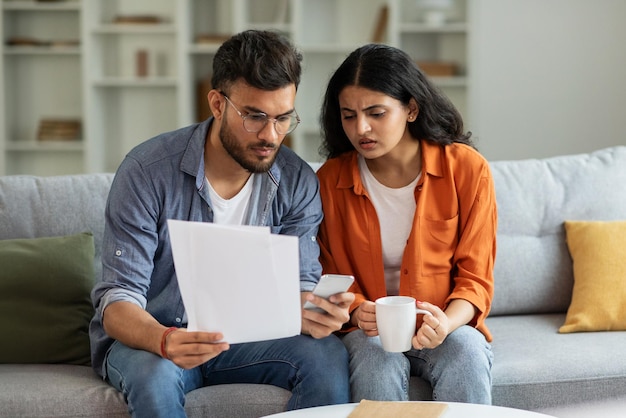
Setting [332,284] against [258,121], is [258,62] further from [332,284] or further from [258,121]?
[332,284]

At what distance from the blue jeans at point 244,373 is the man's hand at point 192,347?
0.09 m

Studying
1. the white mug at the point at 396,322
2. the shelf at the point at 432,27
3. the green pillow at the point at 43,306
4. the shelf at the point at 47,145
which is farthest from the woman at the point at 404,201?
the shelf at the point at 47,145

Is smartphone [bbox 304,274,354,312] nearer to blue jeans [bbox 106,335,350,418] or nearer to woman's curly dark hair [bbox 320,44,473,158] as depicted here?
blue jeans [bbox 106,335,350,418]

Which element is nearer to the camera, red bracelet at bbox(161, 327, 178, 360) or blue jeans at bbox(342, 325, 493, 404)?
red bracelet at bbox(161, 327, 178, 360)

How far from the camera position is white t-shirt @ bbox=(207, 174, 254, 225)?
2.06 metres

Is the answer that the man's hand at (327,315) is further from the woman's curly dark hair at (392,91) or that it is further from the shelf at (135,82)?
the shelf at (135,82)

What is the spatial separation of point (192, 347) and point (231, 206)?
1.64 feet

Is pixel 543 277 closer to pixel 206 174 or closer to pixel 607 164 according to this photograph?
pixel 607 164

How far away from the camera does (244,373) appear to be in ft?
6.60

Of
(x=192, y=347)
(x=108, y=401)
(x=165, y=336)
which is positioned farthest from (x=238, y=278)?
(x=108, y=401)

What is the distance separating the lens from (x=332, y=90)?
7.35 feet

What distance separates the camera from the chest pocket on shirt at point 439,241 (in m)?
2.16

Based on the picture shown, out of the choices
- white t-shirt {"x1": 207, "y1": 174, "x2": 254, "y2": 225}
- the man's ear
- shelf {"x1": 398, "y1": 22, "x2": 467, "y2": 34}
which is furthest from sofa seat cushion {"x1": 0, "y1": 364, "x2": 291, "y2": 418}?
shelf {"x1": 398, "y1": 22, "x2": 467, "y2": 34}

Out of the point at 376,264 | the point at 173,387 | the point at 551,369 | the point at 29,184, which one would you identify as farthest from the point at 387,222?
the point at 29,184
